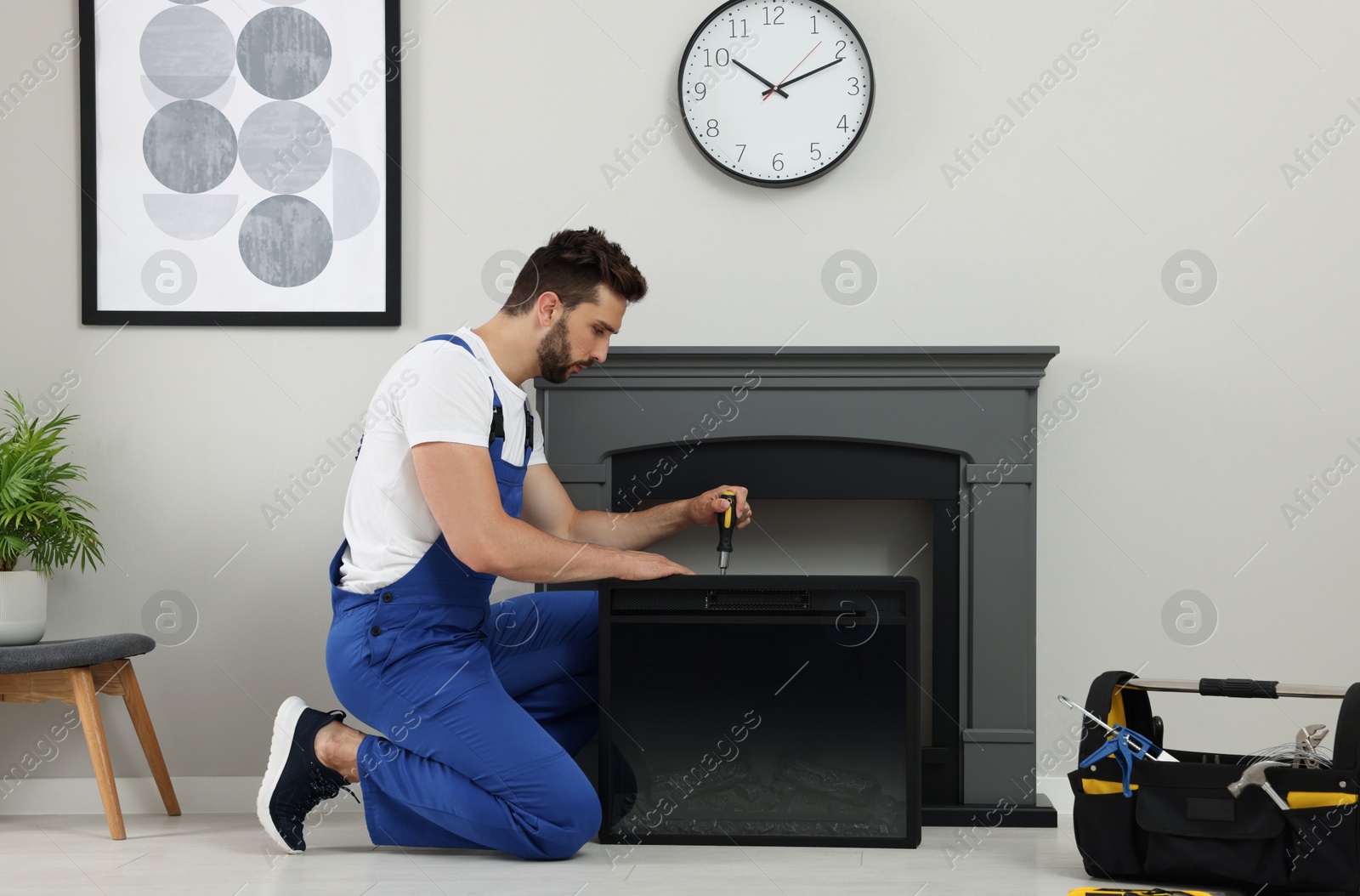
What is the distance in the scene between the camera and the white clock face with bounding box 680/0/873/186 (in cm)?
240

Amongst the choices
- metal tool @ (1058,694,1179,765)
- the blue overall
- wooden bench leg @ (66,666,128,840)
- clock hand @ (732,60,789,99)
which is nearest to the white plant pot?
wooden bench leg @ (66,666,128,840)

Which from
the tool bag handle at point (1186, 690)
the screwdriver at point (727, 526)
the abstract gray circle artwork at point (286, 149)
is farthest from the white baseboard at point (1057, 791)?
the abstract gray circle artwork at point (286, 149)

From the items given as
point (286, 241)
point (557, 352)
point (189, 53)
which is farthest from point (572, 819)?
point (189, 53)

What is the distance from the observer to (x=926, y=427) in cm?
220

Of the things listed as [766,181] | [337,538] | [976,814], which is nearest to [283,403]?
[337,538]

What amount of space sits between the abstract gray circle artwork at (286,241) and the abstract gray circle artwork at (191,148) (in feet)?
0.45

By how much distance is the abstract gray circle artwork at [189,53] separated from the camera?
8.09 ft

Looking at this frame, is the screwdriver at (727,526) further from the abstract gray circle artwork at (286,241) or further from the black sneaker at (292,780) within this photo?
the abstract gray circle artwork at (286,241)

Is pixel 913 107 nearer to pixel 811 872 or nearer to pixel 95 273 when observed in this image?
pixel 811 872

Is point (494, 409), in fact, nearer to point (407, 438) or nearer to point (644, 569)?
point (407, 438)

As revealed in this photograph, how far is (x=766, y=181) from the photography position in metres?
2.40

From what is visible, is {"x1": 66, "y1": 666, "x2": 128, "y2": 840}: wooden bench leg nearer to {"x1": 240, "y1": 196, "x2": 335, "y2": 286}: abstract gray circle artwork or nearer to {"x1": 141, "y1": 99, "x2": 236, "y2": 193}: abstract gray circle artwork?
{"x1": 240, "y1": 196, "x2": 335, "y2": 286}: abstract gray circle artwork

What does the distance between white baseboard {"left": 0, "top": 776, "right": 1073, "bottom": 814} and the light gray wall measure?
5cm

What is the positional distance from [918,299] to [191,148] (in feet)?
5.62
